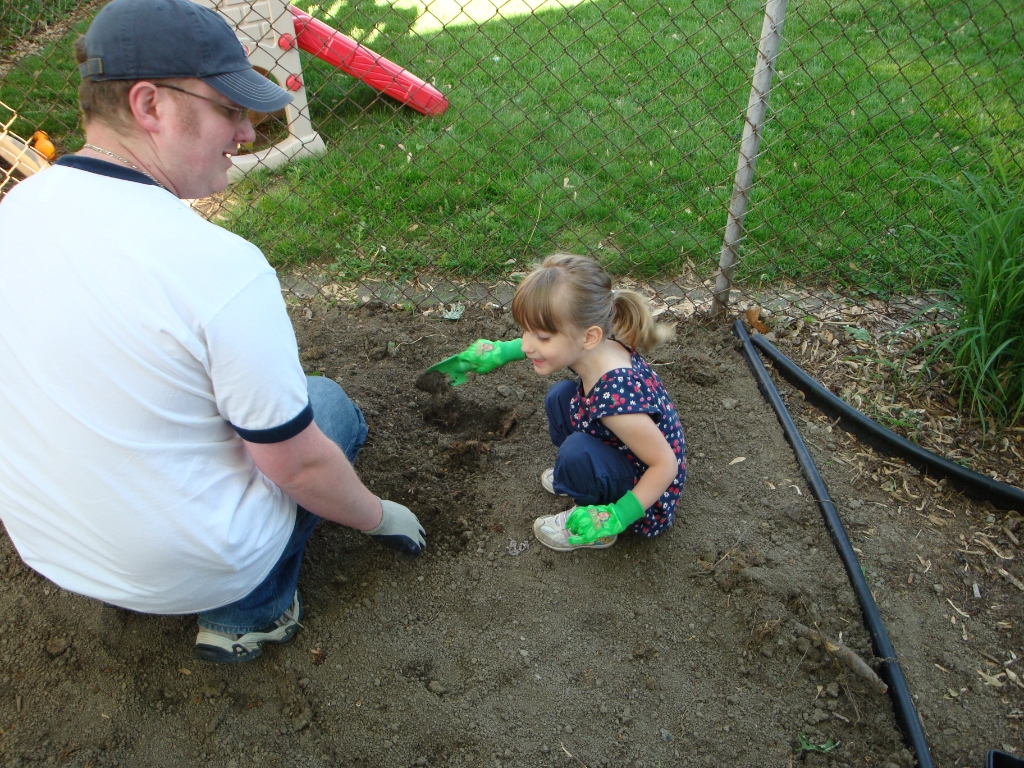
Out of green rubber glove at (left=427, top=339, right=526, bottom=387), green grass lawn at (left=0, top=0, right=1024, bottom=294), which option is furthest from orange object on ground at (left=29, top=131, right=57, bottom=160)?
green rubber glove at (left=427, top=339, right=526, bottom=387)

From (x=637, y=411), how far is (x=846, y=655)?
0.85 meters

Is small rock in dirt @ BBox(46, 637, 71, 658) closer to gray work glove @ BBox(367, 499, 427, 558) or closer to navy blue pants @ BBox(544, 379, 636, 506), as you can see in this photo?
gray work glove @ BBox(367, 499, 427, 558)

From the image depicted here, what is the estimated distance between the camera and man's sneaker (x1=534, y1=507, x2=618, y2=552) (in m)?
2.23

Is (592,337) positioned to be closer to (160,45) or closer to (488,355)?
(488,355)

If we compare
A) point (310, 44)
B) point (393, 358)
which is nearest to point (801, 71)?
point (310, 44)

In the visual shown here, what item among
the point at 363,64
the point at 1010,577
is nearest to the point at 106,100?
the point at 1010,577

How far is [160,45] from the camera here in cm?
132

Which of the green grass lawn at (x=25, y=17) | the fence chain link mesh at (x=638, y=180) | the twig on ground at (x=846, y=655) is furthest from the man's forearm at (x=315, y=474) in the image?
the green grass lawn at (x=25, y=17)

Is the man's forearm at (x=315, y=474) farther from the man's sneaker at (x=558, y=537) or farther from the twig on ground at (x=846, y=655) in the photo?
the twig on ground at (x=846, y=655)

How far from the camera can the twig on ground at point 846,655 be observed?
1.88 meters

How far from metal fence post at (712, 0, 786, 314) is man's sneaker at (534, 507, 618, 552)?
56.0 inches

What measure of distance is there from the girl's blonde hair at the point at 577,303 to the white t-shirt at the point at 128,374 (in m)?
0.71

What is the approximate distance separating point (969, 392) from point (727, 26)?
144 inches

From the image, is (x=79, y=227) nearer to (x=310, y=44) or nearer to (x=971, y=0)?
(x=310, y=44)
